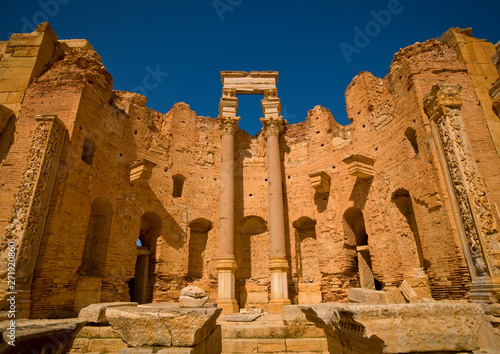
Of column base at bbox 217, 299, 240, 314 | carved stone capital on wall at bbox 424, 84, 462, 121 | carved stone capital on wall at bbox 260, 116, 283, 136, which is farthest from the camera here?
carved stone capital on wall at bbox 260, 116, 283, 136

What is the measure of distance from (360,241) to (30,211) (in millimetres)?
13829

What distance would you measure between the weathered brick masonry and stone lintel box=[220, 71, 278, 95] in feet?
8.67

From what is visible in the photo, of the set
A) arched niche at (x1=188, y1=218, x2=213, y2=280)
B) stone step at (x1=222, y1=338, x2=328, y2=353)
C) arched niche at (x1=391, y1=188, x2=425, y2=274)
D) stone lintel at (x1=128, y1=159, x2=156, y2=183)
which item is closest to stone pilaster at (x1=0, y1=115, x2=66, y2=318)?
stone lintel at (x1=128, y1=159, x2=156, y2=183)

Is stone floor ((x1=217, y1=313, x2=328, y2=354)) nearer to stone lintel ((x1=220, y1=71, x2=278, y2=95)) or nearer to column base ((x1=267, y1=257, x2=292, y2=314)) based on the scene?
column base ((x1=267, y1=257, x2=292, y2=314))

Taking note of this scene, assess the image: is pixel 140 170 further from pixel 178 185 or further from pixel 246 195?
pixel 246 195

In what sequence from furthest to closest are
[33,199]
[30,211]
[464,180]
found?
[33,199] < [30,211] < [464,180]

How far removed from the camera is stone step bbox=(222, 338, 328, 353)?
7.16 metres

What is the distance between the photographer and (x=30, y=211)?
32.4 ft

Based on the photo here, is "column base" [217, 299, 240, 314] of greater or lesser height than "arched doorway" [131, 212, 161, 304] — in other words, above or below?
below

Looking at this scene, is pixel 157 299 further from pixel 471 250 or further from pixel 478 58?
pixel 478 58

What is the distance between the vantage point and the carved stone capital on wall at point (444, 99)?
1008cm

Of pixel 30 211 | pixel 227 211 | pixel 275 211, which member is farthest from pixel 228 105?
pixel 30 211

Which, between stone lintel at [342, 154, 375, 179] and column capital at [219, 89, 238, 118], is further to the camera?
column capital at [219, 89, 238, 118]

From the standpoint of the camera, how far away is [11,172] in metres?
11.0
